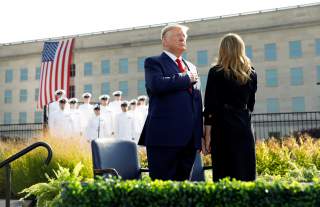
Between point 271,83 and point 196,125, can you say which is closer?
point 196,125

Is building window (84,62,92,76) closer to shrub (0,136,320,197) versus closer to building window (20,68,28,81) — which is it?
building window (20,68,28,81)

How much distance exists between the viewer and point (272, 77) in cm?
4084

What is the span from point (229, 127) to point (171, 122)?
50 cm

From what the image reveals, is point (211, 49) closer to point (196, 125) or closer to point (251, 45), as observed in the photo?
point (251, 45)

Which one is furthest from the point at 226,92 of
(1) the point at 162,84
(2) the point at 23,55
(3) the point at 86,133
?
(2) the point at 23,55

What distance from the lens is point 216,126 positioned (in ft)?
13.4

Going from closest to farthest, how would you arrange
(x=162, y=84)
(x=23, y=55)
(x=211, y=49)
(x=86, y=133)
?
1. (x=162, y=84)
2. (x=86, y=133)
3. (x=211, y=49)
4. (x=23, y=55)

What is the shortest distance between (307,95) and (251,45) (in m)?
6.40

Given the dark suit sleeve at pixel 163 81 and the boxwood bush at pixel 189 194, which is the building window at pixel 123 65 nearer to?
the dark suit sleeve at pixel 163 81

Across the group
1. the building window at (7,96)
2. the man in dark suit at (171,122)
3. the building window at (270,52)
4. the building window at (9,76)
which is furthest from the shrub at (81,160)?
the building window at (7,96)

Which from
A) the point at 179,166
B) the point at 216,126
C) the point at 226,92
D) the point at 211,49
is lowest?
the point at 179,166

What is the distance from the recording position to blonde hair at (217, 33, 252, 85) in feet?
13.5

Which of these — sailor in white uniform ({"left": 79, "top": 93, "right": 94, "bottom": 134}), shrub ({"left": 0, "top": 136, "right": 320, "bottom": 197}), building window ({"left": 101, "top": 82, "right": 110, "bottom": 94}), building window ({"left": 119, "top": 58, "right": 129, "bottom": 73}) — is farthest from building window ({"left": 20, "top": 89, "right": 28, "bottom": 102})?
shrub ({"left": 0, "top": 136, "right": 320, "bottom": 197})

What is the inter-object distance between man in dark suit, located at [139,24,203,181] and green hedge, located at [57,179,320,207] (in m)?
1.41
